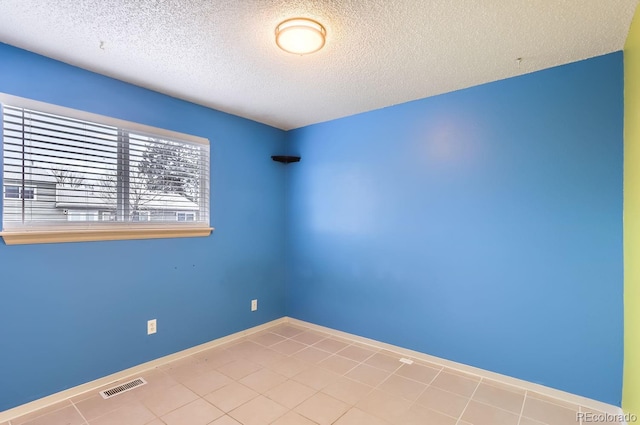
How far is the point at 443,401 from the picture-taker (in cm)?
214

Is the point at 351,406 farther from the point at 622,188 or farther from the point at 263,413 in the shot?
the point at 622,188

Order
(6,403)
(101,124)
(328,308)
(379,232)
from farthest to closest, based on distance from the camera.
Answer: (328,308)
(379,232)
(101,124)
(6,403)

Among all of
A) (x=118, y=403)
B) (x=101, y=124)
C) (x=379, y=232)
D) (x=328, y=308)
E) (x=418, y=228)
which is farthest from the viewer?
(x=328, y=308)

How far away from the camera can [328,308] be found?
3.46 m

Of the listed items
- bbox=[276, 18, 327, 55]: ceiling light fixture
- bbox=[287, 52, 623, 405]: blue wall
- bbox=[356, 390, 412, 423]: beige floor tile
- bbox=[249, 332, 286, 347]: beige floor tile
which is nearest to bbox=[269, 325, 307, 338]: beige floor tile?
bbox=[249, 332, 286, 347]: beige floor tile

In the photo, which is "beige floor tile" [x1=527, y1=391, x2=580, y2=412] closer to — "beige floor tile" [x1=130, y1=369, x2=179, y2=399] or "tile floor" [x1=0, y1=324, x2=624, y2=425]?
"tile floor" [x1=0, y1=324, x2=624, y2=425]

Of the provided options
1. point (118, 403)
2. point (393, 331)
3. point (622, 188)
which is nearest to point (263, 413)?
point (118, 403)

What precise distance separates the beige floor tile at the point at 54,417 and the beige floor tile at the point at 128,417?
0.12 meters

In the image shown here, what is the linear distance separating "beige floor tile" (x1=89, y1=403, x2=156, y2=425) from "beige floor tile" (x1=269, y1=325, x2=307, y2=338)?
1.56 metres

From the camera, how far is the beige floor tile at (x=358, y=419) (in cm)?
192

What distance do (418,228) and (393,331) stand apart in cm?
101

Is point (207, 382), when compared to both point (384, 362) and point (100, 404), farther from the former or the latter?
point (384, 362)

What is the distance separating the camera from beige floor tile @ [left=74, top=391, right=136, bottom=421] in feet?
6.49

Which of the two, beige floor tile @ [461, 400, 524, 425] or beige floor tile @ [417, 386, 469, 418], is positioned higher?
beige floor tile @ [461, 400, 524, 425]
